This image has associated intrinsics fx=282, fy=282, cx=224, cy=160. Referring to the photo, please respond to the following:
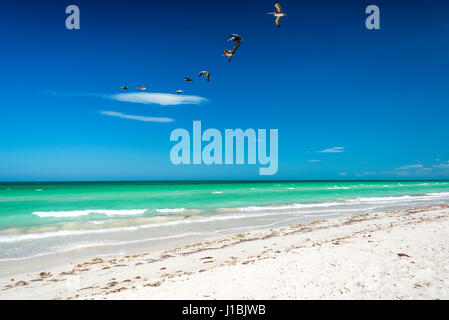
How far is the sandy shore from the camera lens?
15.6ft

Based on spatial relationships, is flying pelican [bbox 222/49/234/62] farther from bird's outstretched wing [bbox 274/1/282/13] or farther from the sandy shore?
the sandy shore

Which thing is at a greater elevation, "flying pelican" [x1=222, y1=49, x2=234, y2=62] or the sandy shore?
"flying pelican" [x1=222, y1=49, x2=234, y2=62]

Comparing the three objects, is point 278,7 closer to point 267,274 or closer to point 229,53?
point 229,53

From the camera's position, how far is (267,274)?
18.1 feet

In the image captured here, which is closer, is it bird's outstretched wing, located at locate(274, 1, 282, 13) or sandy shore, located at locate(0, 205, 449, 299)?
sandy shore, located at locate(0, 205, 449, 299)

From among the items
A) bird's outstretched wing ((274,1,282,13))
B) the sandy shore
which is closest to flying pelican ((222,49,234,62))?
bird's outstretched wing ((274,1,282,13))

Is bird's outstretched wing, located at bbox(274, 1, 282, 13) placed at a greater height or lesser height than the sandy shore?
greater

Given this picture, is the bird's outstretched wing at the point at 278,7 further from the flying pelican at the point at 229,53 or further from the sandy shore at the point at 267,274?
the sandy shore at the point at 267,274

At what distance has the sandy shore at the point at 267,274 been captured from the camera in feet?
15.6

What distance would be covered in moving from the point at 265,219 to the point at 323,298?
12780 mm

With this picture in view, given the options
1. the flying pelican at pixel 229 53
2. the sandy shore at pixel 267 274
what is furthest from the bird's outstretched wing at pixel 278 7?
the sandy shore at pixel 267 274

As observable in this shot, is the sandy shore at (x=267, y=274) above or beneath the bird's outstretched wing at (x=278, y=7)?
beneath

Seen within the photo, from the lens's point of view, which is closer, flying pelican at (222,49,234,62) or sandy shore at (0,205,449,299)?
sandy shore at (0,205,449,299)
